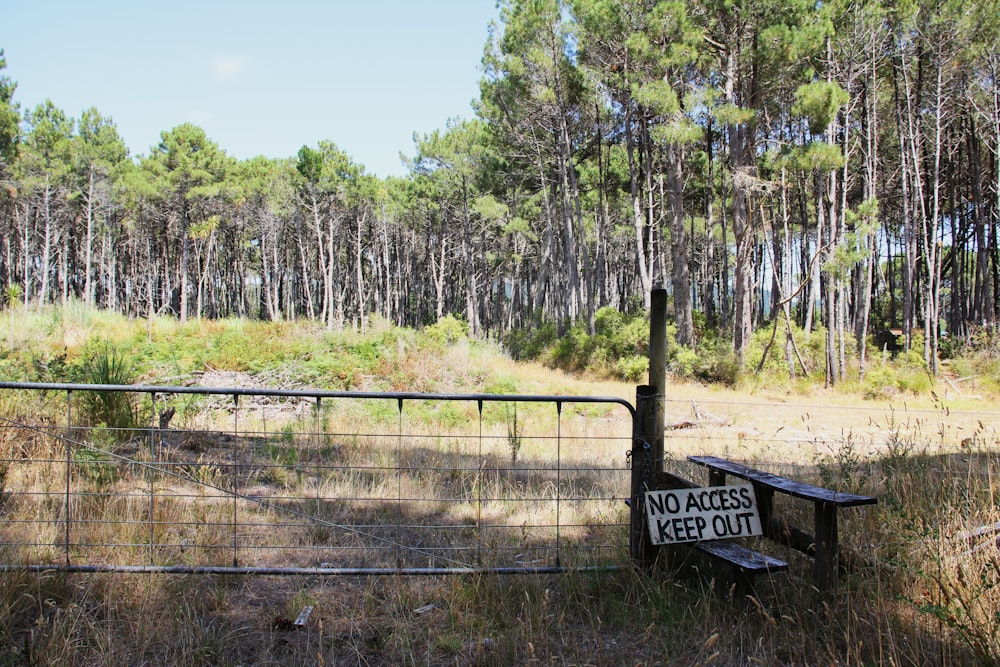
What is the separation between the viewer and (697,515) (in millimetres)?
2893

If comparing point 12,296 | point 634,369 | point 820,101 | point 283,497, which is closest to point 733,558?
point 283,497

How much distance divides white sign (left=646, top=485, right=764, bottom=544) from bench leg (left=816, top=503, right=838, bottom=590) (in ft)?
0.91

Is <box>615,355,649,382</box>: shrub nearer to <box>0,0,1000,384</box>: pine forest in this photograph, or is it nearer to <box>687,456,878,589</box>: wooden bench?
<box>0,0,1000,384</box>: pine forest

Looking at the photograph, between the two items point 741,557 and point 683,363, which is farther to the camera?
point 683,363

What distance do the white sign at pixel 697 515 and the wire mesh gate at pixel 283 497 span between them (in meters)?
0.46

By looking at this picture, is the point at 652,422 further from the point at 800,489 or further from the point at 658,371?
the point at 800,489

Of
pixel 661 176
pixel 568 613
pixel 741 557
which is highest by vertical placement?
pixel 661 176

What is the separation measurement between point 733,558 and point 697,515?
0.82 ft

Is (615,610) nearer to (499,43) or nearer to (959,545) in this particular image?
(959,545)

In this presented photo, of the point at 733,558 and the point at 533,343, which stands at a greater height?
the point at 533,343

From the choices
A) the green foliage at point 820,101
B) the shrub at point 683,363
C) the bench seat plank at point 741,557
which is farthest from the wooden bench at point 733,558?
the shrub at point 683,363

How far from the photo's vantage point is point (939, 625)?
2455 millimetres

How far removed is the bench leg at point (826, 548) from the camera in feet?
8.68

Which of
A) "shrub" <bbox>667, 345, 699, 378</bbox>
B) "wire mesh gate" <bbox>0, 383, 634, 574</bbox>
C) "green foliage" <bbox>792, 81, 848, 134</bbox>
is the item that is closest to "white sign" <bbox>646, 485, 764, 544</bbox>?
"wire mesh gate" <bbox>0, 383, 634, 574</bbox>
